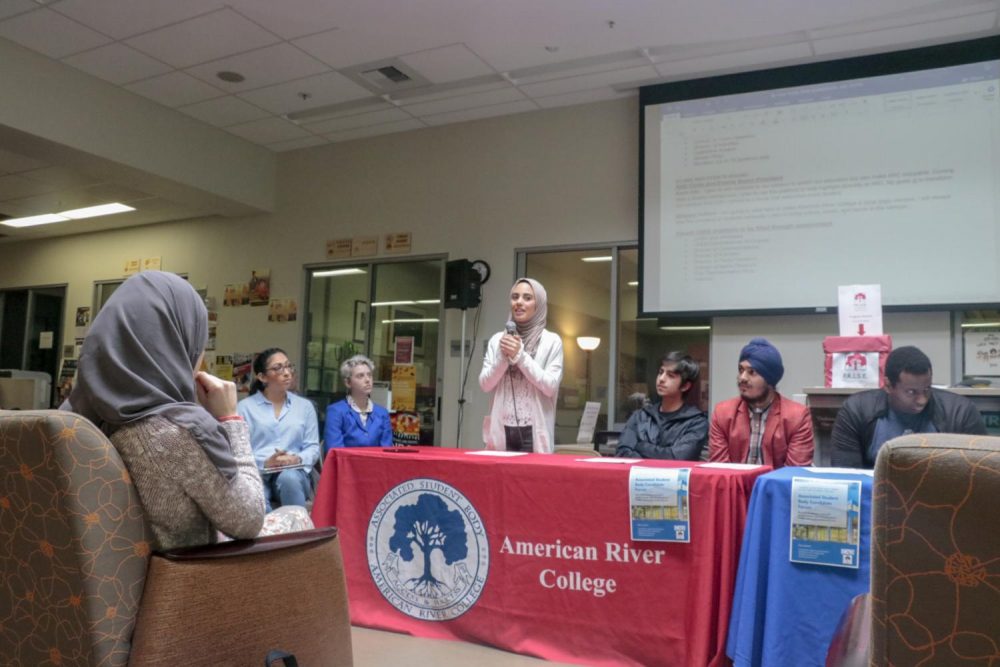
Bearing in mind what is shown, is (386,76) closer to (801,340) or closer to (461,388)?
(461,388)

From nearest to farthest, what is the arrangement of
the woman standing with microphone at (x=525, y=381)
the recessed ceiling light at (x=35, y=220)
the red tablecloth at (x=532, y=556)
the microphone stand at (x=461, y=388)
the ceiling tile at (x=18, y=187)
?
the red tablecloth at (x=532, y=556) → the woman standing with microphone at (x=525, y=381) → the microphone stand at (x=461, y=388) → the ceiling tile at (x=18, y=187) → the recessed ceiling light at (x=35, y=220)

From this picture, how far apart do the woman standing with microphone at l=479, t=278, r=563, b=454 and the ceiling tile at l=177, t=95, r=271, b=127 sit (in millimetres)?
3694

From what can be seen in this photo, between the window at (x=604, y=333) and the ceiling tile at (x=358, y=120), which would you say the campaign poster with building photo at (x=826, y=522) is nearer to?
the window at (x=604, y=333)

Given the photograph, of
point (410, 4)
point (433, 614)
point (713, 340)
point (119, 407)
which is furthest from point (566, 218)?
point (119, 407)

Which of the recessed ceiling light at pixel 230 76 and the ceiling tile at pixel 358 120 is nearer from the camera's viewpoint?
the recessed ceiling light at pixel 230 76

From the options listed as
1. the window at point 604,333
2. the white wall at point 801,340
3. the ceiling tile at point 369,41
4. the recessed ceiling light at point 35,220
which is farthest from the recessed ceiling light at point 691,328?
the recessed ceiling light at point 35,220

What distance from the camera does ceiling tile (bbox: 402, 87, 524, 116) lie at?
226 inches

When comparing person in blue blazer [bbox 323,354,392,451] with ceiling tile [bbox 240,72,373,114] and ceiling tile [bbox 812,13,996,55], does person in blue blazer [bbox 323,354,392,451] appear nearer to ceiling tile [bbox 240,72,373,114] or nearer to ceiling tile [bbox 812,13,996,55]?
ceiling tile [bbox 240,72,373,114]

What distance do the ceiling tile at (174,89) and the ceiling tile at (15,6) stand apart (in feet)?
3.32

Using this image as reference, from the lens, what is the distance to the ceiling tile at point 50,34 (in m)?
4.78

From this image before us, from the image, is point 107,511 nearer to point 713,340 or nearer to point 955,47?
point 713,340

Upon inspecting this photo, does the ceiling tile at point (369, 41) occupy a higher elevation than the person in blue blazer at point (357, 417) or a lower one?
higher

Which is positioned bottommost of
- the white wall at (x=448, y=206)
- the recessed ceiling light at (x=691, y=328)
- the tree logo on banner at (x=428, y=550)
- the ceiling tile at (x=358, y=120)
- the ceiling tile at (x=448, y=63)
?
the tree logo on banner at (x=428, y=550)

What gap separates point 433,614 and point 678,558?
3.01 ft
